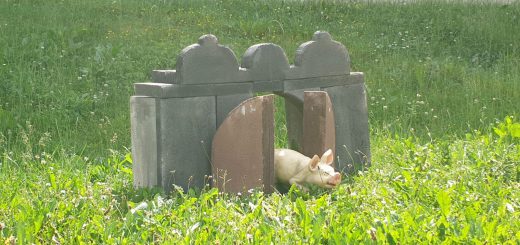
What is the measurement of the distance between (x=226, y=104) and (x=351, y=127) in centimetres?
123

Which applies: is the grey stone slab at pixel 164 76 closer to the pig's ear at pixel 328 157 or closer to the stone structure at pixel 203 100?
the stone structure at pixel 203 100

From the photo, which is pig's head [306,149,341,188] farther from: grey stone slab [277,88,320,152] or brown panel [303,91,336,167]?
grey stone slab [277,88,320,152]

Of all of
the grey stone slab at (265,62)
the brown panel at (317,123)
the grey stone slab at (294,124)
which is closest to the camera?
the grey stone slab at (265,62)

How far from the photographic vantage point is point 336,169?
20.5 feet

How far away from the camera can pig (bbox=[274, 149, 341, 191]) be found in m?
5.47

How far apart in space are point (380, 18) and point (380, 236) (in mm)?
8550

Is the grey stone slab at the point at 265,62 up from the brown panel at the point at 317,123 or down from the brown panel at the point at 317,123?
up

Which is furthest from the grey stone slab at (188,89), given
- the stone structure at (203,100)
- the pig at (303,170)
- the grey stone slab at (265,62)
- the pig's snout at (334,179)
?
the pig's snout at (334,179)

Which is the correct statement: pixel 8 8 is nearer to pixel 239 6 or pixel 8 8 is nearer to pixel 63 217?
pixel 239 6

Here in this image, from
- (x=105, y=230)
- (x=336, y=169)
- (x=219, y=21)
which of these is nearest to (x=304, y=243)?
(x=105, y=230)

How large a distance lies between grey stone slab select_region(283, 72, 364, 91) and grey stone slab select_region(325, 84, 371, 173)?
37 millimetres

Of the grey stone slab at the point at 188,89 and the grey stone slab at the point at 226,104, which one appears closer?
the grey stone slab at the point at 188,89

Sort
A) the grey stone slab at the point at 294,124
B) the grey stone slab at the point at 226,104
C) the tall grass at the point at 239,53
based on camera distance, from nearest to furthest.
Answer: the grey stone slab at the point at 226,104 → the grey stone slab at the point at 294,124 → the tall grass at the point at 239,53

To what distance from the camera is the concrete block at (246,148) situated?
5.44 metres
